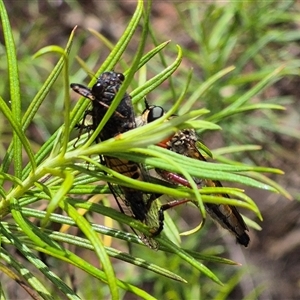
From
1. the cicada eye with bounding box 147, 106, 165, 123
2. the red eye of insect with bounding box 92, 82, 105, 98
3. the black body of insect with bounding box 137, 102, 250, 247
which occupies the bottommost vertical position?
the black body of insect with bounding box 137, 102, 250, 247

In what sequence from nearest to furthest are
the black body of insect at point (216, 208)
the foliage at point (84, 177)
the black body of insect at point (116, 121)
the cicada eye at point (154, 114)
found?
the foliage at point (84, 177), the black body of insect at point (116, 121), the cicada eye at point (154, 114), the black body of insect at point (216, 208)

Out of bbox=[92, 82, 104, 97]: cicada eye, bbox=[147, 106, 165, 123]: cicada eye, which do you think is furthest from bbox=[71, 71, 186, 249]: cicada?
bbox=[147, 106, 165, 123]: cicada eye

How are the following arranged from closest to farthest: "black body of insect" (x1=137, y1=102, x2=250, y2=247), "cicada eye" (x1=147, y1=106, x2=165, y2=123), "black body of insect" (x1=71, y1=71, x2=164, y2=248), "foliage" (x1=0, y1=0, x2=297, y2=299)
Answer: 1. "foliage" (x1=0, y1=0, x2=297, y2=299)
2. "black body of insect" (x1=71, y1=71, x2=164, y2=248)
3. "cicada eye" (x1=147, y1=106, x2=165, y2=123)
4. "black body of insect" (x1=137, y1=102, x2=250, y2=247)

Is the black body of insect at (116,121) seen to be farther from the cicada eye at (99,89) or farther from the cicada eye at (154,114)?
the cicada eye at (154,114)

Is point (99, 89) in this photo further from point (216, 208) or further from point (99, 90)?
point (216, 208)

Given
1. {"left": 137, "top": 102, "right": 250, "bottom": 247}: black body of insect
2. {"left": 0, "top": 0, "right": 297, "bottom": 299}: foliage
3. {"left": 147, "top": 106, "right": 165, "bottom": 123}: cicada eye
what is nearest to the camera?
{"left": 0, "top": 0, "right": 297, "bottom": 299}: foliage

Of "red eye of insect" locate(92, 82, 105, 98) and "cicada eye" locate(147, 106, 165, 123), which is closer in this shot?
"red eye of insect" locate(92, 82, 105, 98)

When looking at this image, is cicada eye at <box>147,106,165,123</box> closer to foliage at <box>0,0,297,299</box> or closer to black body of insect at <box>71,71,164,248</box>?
foliage at <box>0,0,297,299</box>

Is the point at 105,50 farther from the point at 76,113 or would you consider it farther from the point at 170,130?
the point at 170,130

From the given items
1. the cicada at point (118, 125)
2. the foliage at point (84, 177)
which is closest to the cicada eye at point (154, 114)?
the foliage at point (84, 177)

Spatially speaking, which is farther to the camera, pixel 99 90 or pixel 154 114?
pixel 154 114

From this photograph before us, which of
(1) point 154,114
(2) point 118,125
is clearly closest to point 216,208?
(1) point 154,114

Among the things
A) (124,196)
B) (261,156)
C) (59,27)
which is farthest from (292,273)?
(124,196)
